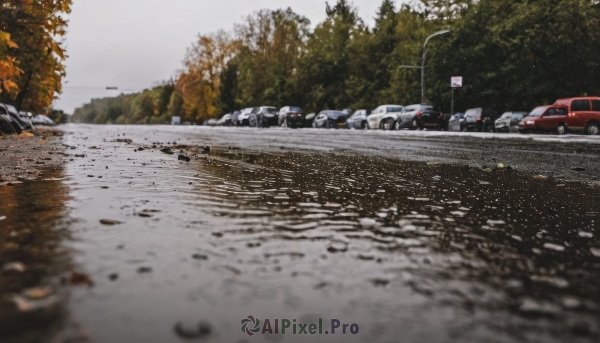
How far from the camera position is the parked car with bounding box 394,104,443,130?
31984mm

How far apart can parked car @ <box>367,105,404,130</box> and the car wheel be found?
12235 millimetres

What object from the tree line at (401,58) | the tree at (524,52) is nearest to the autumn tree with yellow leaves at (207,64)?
Answer: the tree line at (401,58)

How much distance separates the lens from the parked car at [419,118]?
32.0m

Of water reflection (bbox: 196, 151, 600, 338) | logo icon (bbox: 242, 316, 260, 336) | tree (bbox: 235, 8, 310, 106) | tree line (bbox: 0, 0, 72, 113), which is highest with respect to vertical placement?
tree (bbox: 235, 8, 310, 106)

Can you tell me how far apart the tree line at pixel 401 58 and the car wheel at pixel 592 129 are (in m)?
11.5

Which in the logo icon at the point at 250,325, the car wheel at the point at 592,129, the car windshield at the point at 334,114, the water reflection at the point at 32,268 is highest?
the car windshield at the point at 334,114

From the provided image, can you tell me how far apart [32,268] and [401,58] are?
51.2 metres

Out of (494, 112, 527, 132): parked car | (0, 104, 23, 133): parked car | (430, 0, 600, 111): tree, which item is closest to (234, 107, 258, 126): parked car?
(430, 0, 600, 111): tree

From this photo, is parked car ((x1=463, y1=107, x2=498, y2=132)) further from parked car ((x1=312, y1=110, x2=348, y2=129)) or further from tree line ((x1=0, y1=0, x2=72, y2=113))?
tree line ((x1=0, y1=0, x2=72, y2=113))

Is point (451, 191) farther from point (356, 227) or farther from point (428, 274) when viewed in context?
point (428, 274)

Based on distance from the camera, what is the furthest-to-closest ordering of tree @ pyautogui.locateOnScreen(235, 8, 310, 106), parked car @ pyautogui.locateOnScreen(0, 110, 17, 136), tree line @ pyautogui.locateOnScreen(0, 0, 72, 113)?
tree @ pyautogui.locateOnScreen(235, 8, 310, 106) → parked car @ pyautogui.locateOnScreen(0, 110, 17, 136) → tree line @ pyautogui.locateOnScreen(0, 0, 72, 113)

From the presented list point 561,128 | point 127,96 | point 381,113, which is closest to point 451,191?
point 561,128

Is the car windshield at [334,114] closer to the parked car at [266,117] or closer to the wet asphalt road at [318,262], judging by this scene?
the parked car at [266,117]

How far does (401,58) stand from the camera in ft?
168
